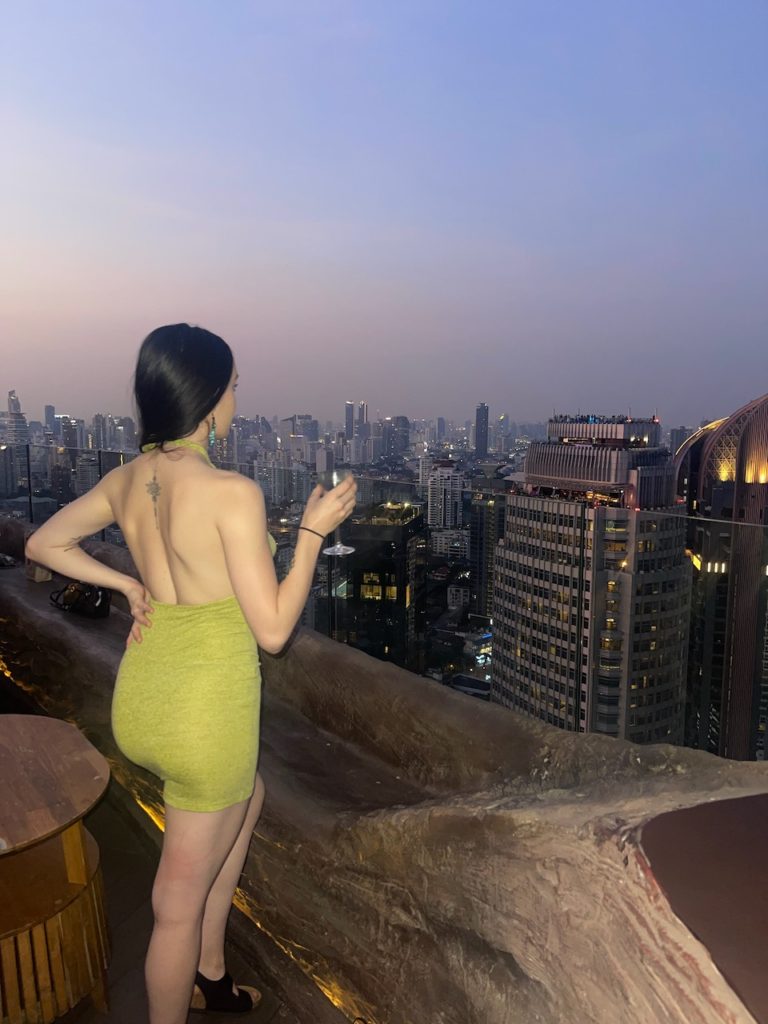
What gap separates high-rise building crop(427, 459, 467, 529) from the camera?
3.23 meters

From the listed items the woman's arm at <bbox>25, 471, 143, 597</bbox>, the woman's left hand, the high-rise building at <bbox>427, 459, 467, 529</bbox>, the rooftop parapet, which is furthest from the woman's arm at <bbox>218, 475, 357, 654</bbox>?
the rooftop parapet

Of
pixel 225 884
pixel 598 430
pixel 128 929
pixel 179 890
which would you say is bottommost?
pixel 128 929

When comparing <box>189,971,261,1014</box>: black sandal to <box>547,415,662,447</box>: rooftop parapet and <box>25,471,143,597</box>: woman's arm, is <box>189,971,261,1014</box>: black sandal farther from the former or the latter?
<box>547,415,662,447</box>: rooftop parapet

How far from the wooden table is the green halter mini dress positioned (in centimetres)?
50

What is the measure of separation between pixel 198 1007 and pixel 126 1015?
242 mm

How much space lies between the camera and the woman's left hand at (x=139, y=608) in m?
1.32

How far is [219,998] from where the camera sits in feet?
5.21

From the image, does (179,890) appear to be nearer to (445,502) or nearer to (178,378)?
(178,378)

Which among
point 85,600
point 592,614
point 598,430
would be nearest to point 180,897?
point 592,614

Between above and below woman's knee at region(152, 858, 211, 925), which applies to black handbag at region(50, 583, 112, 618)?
above

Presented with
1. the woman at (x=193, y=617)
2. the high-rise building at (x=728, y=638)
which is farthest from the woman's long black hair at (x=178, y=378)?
the high-rise building at (x=728, y=638)

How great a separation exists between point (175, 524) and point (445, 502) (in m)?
2.22

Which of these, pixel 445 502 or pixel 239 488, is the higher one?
pixel 239 488

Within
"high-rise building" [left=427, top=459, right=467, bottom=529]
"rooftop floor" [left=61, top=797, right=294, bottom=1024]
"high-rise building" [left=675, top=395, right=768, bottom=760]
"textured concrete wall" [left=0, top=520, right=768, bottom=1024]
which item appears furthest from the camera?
"high-rise building" [left=427, top=459, right=467, bottom=529]
